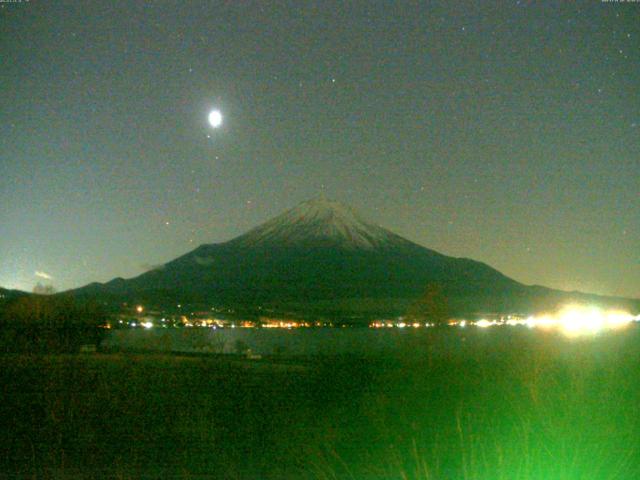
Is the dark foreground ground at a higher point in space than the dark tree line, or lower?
lower

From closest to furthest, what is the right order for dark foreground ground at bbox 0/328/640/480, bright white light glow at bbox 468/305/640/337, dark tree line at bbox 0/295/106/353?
dark foreground ground at bbox 0/328/640/480 → dark tree line at bbox 0/295/106/353 → bright white light glow at bbox 468/305/640/337

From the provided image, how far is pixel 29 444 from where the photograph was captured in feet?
31.9

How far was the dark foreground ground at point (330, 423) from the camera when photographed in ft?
27.8

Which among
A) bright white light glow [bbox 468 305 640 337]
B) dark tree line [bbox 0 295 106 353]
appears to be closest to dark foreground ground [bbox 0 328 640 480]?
dark tree line [bbox 0 295 106 353]

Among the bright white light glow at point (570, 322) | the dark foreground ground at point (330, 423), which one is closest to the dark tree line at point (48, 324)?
the dark foreground ground at point (330, 423)

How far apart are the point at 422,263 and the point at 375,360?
94315 millimetres

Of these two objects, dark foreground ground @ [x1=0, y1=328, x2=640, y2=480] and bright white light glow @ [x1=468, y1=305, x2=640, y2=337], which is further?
bright white light glow @ [x1=468, y1=305, x2=640, y2=337]

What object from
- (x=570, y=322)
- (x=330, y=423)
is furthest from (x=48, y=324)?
(x=570, y=322)

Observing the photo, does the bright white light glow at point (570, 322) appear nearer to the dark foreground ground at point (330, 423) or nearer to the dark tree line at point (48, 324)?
the dark tree line at point (48, 324)

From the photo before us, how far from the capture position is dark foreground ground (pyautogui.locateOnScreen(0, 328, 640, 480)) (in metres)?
8.48

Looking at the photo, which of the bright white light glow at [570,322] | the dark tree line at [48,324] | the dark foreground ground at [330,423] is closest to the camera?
the dark foreground ground at [330,423]

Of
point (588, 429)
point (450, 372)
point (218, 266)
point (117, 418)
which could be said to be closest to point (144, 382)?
point (117, 418)

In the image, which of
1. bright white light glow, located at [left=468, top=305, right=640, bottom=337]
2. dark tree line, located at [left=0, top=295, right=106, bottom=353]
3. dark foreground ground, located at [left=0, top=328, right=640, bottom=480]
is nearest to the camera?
dark foreground ground, located at [left=0, top=328, right=640, bottom=480]

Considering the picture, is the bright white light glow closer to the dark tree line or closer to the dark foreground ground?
the dark tree line
